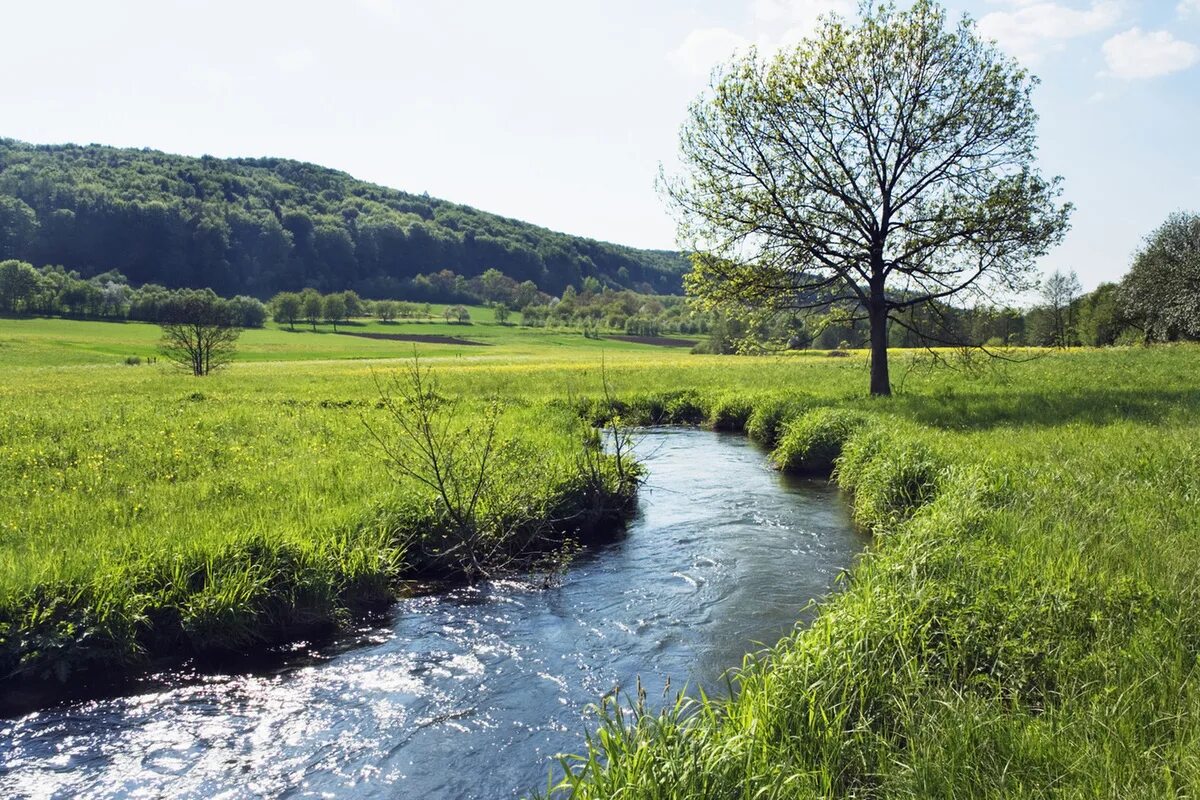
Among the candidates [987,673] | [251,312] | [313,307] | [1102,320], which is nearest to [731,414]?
[987,673]

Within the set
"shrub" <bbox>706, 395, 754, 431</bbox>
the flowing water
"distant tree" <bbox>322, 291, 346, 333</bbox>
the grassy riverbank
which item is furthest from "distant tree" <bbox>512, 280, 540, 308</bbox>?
the grassy riverbank

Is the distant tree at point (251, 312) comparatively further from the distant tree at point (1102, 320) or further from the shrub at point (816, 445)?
the shrub at point (816, 445)

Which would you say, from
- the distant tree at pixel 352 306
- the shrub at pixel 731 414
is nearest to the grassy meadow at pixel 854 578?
the shrub at pixel 731 414

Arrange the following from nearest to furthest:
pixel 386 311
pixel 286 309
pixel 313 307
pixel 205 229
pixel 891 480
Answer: pixel 891 480
pixel 286 309
pixel 313 307
pixel 386 311
pixel 205 229

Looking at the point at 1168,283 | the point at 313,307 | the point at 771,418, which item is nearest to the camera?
the point at 771,418

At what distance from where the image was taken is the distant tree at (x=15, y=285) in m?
102

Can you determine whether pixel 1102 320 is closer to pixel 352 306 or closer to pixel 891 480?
pixel 891 480

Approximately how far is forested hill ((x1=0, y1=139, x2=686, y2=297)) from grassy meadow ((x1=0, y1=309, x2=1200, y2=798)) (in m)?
148

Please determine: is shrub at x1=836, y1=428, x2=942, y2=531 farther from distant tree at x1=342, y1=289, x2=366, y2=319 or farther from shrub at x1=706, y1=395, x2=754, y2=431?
distant tree at x1=342, y1=289, x2=366, y2=319

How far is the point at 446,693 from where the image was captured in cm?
681

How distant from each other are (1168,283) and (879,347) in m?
39.1

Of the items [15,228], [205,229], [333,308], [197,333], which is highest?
[205,229]

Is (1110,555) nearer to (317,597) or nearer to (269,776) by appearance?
Answer: (269,776)

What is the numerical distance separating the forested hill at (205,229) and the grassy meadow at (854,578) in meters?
148
